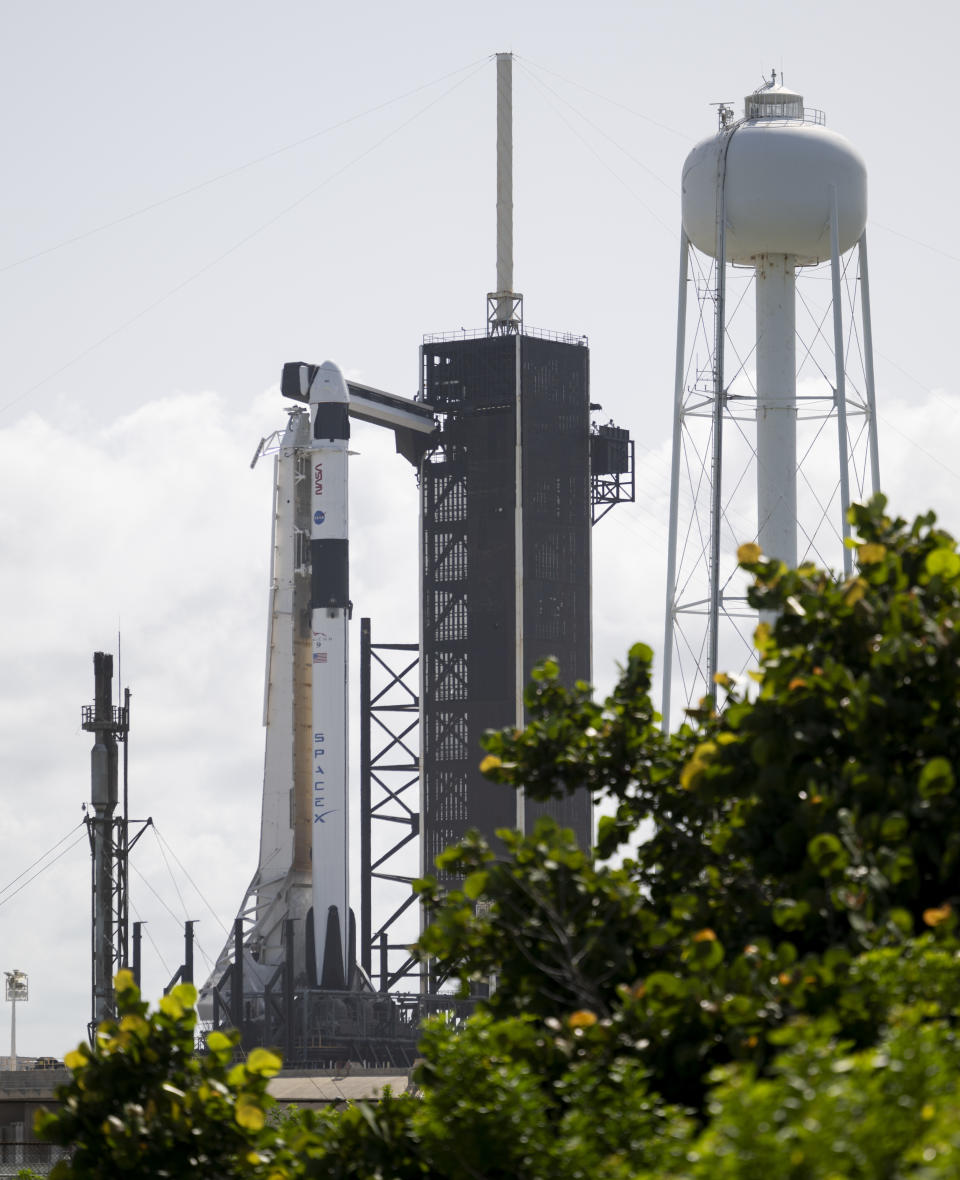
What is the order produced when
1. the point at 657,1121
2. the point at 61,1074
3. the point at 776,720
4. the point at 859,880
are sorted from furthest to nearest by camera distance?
the point at 61,1074 < the point at 776,720 < the point at 859,880 < the point at 657,1121

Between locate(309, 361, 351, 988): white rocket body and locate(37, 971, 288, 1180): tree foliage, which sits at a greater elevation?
locate(309, 361, 351, 988): white rocket body

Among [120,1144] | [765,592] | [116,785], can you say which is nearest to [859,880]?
[765,592]

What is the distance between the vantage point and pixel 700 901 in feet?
48.0

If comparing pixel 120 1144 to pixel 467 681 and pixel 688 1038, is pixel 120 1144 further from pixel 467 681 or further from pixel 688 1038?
pixel 467 681

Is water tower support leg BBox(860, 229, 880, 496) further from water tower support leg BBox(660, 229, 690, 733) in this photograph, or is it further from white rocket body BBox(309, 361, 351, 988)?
white rocket body BBox(309, 361, 351, 988)

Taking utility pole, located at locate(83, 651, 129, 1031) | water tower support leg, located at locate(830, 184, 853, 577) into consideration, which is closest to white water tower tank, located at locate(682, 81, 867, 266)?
water tower support leg, located at locate(830, 184, 853, 577)

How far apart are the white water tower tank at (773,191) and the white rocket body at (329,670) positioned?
85.8 feet

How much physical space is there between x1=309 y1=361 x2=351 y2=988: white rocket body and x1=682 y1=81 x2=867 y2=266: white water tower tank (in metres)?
26.2

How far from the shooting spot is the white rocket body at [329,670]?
2862 inches

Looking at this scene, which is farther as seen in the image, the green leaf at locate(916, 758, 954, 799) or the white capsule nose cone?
the white capsule nose cone

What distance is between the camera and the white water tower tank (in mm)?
49031

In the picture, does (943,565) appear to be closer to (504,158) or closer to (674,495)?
(674,495)

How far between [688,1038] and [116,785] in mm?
53227

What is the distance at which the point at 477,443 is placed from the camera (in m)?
80.9
